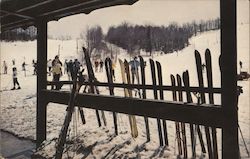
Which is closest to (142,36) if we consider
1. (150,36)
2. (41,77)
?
(150,36)

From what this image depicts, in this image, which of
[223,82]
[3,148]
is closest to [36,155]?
[3,148]

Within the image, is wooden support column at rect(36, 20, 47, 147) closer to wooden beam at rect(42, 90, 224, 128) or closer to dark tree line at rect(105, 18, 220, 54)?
wooden beam at rect(42, 90, 224, 128)

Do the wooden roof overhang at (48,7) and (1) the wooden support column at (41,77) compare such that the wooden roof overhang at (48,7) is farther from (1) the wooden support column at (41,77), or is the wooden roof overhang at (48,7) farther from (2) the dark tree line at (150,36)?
(2) the dark tree line at (150,36)

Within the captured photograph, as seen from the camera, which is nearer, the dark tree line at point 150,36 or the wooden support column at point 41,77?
the wooden support column at point 41,77

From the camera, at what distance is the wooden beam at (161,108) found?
313 centimetres

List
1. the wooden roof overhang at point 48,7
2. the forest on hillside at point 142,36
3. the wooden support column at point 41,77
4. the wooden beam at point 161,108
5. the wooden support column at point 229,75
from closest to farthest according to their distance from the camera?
the wooden support column at point 229,75 → the wooden beam at point 161,108 → the wooden roof overhang at point 48,7 → the wooden support column at point 41,77 → the forest on hillside at point 142,36

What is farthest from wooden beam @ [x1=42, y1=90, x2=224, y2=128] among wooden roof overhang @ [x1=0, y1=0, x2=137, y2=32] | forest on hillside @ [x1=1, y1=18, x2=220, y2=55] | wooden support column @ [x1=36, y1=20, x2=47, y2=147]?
forest on hillside @ [x1=1, y1=18, x2=220, y2=55]

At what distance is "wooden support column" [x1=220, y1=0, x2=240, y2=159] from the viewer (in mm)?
2977

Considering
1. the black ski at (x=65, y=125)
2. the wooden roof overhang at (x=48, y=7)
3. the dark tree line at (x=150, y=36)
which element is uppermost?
the dark tree line at (x=150, y=36)

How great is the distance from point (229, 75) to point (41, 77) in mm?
Answer: 4324

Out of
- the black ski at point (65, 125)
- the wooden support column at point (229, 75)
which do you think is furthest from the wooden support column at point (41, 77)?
the wooden support column at point (229, 75)

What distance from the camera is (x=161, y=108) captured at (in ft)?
11.7

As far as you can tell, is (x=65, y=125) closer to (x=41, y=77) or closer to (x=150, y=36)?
(x=41, y=77)

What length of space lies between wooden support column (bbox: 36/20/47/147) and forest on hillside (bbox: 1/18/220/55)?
5805 centimetres
